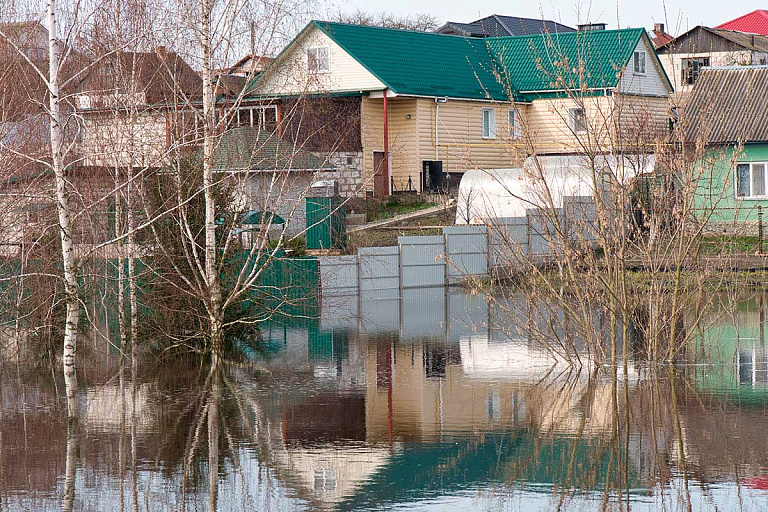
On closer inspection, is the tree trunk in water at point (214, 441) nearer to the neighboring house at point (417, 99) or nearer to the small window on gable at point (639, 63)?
the neighboring house at point (417, 99)

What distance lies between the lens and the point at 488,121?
48.6 metres

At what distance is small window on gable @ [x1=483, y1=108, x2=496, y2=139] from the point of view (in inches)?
1891

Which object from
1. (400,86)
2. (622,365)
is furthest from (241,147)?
(622,365)

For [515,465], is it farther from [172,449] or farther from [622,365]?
[622,365]

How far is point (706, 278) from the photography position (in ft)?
47.1

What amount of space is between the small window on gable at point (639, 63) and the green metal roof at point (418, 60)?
670 centimetres

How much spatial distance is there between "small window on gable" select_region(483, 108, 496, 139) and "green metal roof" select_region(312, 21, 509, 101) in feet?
3.09

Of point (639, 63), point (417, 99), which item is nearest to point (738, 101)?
point (639, 63)

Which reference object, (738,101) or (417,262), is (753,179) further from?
(417,262)

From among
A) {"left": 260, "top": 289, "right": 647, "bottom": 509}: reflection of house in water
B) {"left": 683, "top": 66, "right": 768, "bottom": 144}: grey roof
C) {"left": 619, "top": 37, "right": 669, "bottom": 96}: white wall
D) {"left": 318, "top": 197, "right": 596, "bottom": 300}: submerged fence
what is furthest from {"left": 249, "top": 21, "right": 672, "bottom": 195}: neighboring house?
{"left": 260, "top": 289, "right": 647, "bottom": 509}: reflection of house in water

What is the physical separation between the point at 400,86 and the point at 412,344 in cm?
2708

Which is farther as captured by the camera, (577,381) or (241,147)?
(241,147)

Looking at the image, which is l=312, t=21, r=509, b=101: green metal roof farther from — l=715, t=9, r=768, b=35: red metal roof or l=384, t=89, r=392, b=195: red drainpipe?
l=715, t=9, r=768, b=35: red metal roof

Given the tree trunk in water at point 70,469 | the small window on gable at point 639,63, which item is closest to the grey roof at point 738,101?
the small window on gable at point 639,63
